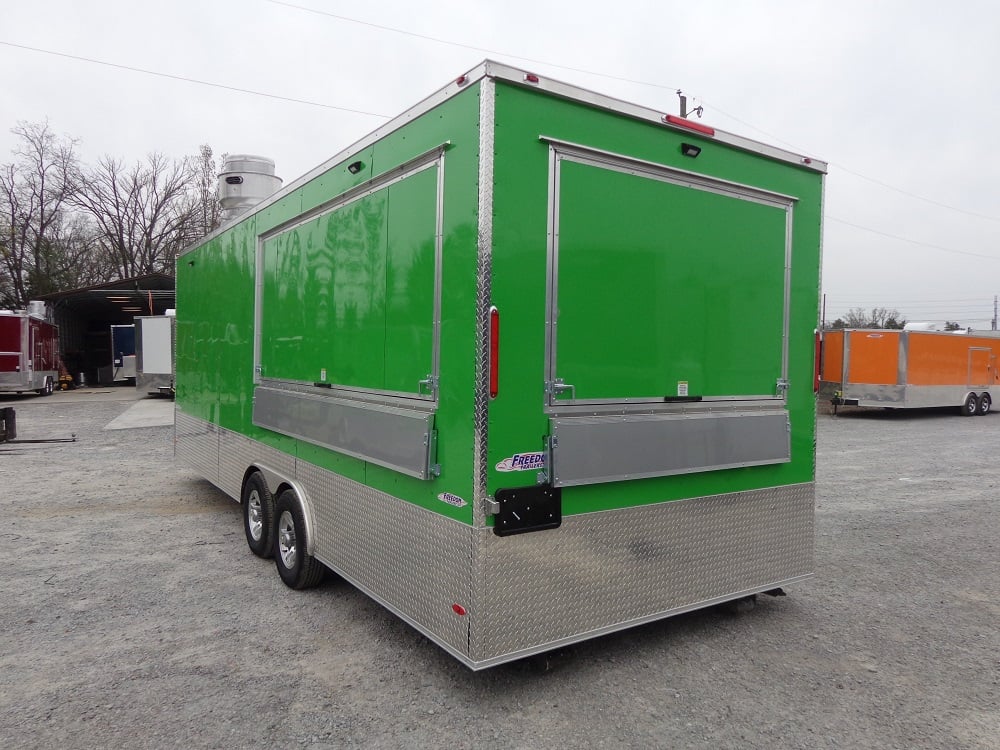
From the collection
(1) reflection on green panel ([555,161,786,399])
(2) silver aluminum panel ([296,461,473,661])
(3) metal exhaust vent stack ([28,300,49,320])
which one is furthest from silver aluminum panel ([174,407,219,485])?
(3) metal exhaust vent stack ([28,300,49,320])

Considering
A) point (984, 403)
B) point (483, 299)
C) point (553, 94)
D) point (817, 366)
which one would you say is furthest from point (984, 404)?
point (483, 299)

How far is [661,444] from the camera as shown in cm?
350

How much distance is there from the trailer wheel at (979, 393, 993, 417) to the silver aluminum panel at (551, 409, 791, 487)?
20.5 metres

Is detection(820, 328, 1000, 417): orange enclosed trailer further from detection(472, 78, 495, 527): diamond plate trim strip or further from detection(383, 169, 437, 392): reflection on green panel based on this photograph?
detection(472, 78, 495, 527): diamond plate trim strip

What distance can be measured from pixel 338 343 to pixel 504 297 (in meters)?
1.53

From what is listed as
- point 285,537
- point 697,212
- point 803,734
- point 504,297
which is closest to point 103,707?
point 285,537

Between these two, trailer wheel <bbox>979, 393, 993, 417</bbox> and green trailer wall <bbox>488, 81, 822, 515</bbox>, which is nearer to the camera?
green trailer wall <bbox>488, 81, 822, 515</bbox>

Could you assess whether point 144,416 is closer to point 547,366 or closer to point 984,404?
point 547,366

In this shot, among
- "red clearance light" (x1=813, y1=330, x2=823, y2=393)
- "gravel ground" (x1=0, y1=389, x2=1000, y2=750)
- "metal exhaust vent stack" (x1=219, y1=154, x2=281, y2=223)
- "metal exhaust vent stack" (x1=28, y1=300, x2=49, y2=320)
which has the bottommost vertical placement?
"gravel ground" (x1=0, y1=389, x2=1000, y2=750)

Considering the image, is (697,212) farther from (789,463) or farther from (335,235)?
(335,235)

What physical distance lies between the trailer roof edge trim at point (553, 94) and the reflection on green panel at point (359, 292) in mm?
322

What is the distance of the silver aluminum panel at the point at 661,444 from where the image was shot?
124 inches

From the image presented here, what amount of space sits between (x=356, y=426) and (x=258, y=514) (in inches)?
84.9

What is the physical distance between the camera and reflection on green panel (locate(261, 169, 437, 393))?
3359mm
